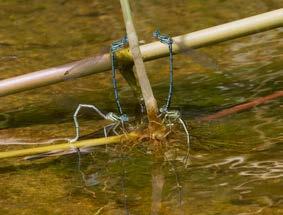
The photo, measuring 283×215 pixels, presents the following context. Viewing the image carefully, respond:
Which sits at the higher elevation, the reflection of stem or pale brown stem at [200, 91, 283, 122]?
pale brown stem at [200, 91, 283, 122]

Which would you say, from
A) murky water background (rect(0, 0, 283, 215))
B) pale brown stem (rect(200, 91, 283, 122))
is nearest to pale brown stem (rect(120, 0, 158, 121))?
murky water background (rect(0, 0, 283, 215))

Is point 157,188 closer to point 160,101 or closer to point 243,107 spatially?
point 243,107

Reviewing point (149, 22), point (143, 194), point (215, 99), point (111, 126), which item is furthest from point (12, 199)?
point (149, 22)

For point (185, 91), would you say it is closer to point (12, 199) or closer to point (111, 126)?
point (111, 126)

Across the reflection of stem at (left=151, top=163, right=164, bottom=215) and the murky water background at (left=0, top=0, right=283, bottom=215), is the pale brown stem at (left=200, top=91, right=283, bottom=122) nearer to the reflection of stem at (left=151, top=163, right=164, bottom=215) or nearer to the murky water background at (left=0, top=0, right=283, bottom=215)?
the murky water background at (left=0, top=0, right=283, bottom=215)

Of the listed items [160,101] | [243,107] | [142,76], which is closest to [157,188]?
[142,76]

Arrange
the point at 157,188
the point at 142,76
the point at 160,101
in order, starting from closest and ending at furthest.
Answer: the point at 157,188, the point at 142,76, the point at 160,101

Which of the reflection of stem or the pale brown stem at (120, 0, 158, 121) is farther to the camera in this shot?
the pale brown stem at (120, 0, 158, 121)

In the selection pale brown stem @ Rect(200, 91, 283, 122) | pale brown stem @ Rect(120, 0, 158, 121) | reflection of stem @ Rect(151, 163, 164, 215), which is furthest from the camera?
pale brown stem @ Rect(200, 91, 283, 122)
